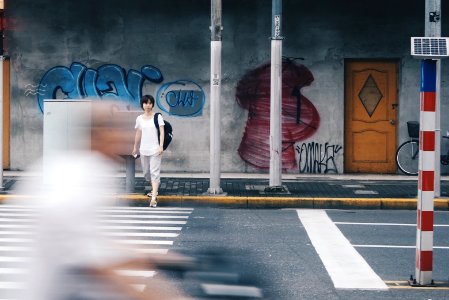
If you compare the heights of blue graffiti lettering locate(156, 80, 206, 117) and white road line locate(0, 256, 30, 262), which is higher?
blue graffiti lettering locate(156, 80, 206, 117)

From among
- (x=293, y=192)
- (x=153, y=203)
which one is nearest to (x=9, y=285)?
(x=153, y=203)

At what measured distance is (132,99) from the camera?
65.1ft

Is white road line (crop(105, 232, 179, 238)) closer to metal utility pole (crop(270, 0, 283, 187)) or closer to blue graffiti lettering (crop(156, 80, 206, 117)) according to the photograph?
metal utility pole (crop(270, 0, 283, 187))

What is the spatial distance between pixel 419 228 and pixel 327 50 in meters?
11.6

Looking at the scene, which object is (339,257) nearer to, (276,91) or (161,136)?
(161,136)

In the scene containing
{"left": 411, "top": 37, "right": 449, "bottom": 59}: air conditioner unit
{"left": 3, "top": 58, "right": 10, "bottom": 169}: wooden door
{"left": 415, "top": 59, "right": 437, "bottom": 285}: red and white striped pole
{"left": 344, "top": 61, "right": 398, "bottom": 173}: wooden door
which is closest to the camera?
{"left": 415, "top": 59, "right": 437, "bottom": 285}: red and white striped pole

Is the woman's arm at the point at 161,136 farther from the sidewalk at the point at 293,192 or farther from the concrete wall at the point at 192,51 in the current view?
the concrete wall at the point at 192,51

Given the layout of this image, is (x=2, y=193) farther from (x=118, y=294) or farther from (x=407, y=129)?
(x=118, y=294)

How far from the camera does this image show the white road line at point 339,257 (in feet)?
28.2

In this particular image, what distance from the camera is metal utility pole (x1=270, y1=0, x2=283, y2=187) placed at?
15984 mm

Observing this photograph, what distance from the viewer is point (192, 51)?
19.8m

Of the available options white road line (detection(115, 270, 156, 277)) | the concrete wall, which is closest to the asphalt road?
white road line (detection(115, 270, 156, 277))

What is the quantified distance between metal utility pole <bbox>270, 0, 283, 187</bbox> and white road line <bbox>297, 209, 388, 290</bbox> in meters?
2.33

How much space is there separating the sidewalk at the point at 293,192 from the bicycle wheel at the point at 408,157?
14.1 inches
